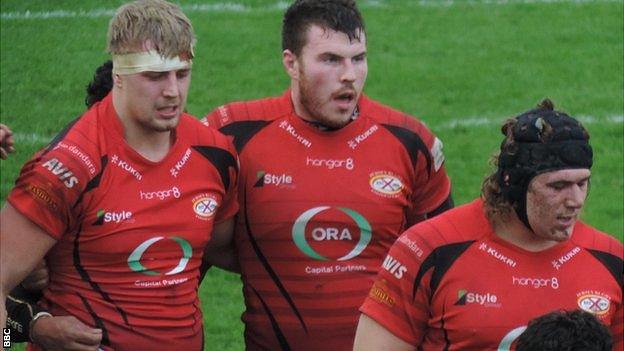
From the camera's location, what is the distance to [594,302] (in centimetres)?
599

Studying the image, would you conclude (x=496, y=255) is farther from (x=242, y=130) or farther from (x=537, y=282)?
(x=242, y=130)

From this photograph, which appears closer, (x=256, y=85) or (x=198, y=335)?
(x=198, y=335)

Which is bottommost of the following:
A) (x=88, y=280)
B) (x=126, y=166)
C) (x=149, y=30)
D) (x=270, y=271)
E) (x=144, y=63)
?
(x=270, y=271)

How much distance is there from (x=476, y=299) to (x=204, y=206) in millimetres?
1271

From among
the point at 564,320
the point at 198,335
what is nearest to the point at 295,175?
the point at 198,335

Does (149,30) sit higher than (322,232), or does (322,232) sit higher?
(149,30)

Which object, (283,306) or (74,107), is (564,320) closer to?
(283,306)

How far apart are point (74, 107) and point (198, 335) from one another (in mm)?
7633

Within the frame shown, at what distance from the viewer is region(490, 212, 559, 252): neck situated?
6035 mm

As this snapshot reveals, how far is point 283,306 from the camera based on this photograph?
704 centimetres

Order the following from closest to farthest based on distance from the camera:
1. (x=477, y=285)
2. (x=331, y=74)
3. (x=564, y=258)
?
1. (x=477, y=285)
2. (x=564, y=258)
3. (x=331, y=74)

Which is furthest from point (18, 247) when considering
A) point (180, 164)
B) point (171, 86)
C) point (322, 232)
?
point (322, 232)

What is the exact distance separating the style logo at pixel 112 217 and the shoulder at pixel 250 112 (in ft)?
2.70

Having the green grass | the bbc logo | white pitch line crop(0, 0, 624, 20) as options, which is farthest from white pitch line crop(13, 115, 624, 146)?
the bbc logo
